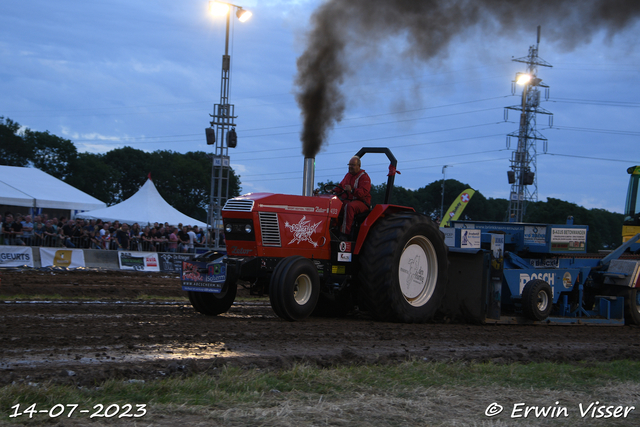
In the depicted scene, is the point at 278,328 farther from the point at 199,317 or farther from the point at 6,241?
the point at 6,241

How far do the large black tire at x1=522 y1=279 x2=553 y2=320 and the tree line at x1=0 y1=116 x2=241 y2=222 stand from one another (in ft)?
216

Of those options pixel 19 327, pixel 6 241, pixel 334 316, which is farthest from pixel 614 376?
pixel 6 241

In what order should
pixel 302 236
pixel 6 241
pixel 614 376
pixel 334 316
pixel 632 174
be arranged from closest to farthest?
pixel 614 376
pixel 302 236
pixel 334 316
pixel 632 174
pixel 6 241

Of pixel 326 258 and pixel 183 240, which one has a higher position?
pixel 326 258

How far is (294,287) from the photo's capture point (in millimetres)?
8125

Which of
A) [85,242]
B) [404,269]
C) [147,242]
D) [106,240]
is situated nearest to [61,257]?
[85,242]

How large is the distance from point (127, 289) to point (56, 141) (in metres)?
61.6

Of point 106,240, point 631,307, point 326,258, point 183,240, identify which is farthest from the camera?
point 183,240

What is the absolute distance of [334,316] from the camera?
9961 mm

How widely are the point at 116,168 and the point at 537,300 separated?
76463 millimetres

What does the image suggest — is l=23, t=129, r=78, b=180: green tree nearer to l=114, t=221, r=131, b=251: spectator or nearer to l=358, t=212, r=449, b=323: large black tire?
l=114, t=221, r=131, b=251: spectator

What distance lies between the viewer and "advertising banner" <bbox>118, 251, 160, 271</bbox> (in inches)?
778

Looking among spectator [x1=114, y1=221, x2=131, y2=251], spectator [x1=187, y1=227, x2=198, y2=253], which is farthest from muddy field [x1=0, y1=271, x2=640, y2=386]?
spectator [x1=187, y1=227, x2=198, y2=253]

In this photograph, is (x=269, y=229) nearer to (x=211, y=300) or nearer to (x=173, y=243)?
(x=211, y=300)
